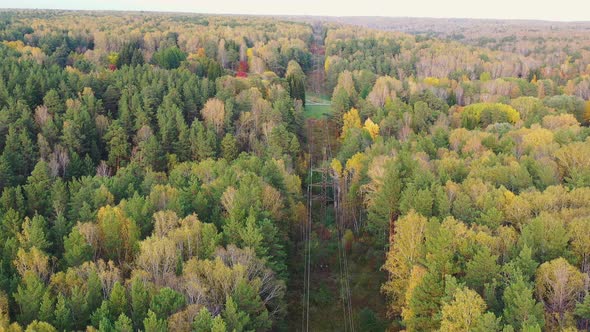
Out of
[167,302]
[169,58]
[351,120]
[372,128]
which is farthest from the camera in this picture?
[169,58]

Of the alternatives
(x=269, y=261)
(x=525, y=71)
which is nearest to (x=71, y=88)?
(x=269, y=261)

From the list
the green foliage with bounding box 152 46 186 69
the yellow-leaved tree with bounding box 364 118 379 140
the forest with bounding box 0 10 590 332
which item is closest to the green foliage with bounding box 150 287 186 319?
the forest with bounding box 0 10 590 332

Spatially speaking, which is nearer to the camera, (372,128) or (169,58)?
(372,128)

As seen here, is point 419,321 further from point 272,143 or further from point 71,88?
point 71,88

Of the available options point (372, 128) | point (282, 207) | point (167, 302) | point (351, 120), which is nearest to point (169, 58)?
point (351, 120)

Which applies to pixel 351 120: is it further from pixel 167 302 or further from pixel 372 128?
pixel 167 302

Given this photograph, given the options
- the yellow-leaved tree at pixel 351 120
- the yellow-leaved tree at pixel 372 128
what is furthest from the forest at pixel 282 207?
the yellow-leaved tree at pixel 351 120

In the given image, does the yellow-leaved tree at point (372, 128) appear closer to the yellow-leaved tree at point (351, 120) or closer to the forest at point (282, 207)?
the forest at point (282, 207)

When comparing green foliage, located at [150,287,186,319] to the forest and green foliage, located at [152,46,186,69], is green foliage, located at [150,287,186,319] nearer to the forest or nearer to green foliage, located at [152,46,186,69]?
the forest
